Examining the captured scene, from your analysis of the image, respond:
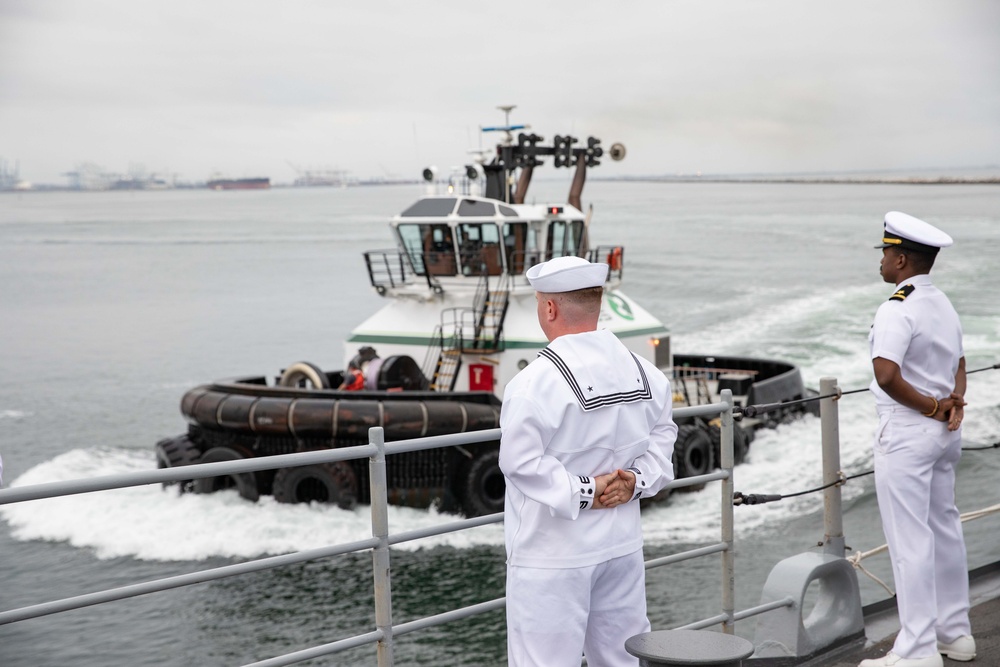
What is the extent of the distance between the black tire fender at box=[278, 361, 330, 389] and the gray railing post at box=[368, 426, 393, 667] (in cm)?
1165

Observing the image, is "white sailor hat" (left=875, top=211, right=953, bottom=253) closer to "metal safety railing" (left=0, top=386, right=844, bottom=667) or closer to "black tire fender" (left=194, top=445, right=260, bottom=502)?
"metal safety railing" (left=0, top=386, right=844, bottom=667)

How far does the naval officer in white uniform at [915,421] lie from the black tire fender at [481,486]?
9.42 metres

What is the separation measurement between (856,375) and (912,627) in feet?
73.3

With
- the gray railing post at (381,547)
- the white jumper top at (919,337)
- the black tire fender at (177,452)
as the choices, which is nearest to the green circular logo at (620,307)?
Answer: the black tire fender at (177,452)

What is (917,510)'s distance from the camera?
3.86m

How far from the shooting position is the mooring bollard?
99.7 inches

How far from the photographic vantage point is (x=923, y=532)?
3875 mm

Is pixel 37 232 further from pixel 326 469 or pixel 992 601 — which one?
pixel 992 601

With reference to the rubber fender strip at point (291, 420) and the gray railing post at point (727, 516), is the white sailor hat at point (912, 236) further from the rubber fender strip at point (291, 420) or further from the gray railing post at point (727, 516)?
the rubber fender strip at point (291, 420)

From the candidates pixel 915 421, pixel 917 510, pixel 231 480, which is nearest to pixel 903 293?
pixel 915 421

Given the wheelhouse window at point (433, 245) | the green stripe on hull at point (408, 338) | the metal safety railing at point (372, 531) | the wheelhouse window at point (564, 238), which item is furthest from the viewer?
the wheelhouse window at point (564, 238)

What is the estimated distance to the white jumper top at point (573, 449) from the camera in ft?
8.14

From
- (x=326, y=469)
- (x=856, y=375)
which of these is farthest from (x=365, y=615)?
(x=856, y=375)

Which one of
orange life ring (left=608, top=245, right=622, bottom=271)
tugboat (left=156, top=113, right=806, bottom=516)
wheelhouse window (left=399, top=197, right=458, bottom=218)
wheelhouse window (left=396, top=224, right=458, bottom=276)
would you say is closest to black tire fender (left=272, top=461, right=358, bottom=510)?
tugboat (left=156, top=113, right=806, bottom=516)
